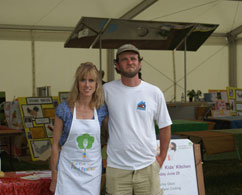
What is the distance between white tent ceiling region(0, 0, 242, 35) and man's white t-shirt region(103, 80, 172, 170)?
6614 mm

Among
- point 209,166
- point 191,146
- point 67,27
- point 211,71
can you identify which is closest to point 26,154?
point 209,166

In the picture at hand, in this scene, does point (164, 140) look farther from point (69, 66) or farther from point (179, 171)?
point (69, 66)

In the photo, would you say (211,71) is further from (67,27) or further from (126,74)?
(126,74)

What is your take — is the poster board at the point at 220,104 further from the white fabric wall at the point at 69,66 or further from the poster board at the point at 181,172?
the poster board at the point at 181,172

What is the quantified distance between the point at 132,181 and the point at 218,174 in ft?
10.7

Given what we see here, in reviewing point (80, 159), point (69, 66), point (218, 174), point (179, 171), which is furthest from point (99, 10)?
point (80, 159)

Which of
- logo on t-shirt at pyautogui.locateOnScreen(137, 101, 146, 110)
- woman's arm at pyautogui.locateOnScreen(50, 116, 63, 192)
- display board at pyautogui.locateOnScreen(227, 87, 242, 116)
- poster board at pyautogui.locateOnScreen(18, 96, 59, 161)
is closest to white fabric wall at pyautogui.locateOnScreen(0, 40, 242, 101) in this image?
display board at pyautogui.locateOnScreen(227, 87, 242, 116)

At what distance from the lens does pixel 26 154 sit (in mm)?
5969

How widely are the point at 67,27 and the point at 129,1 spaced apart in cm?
253

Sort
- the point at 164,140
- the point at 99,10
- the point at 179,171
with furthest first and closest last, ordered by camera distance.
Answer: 1. the point at 99,10
2. the point at 179,171
3. the point at 164,140

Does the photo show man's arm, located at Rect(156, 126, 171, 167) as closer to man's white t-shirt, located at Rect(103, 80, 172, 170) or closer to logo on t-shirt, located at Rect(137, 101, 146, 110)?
man's white t-shirt, located at Rect(103, 80, 172, 170)

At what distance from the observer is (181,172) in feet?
9.15

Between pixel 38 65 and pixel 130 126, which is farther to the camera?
pixel 38 65

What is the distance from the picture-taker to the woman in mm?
1830
